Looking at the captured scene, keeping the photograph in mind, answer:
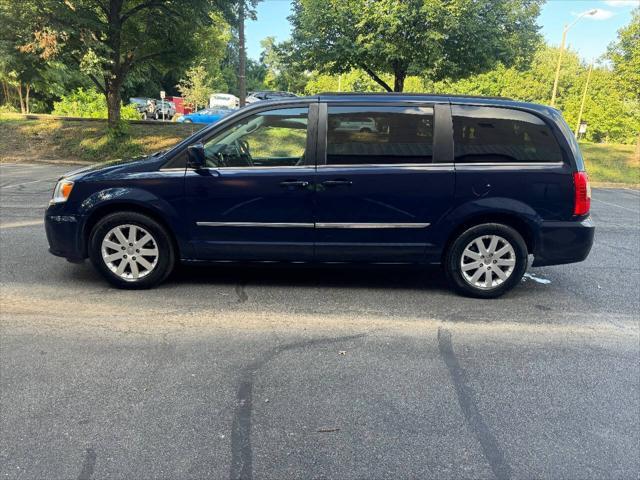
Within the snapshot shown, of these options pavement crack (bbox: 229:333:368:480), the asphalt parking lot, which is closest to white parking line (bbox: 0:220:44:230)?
the asphalt parking lot

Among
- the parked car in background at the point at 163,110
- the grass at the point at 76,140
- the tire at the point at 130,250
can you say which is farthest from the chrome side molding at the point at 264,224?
the parked car in background at the point at 163,110

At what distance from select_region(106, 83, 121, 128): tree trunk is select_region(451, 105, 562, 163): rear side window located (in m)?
14.6

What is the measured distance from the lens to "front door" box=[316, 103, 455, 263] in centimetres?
462

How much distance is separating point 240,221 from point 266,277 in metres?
0.85

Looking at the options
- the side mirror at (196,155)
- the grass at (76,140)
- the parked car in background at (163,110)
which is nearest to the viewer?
the side mirror at (196,155)

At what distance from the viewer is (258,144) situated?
4.73 metres

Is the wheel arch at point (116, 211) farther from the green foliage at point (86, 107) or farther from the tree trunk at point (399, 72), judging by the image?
the green foliage at point (86, 107)

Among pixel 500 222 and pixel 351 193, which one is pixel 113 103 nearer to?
pixel 351 193

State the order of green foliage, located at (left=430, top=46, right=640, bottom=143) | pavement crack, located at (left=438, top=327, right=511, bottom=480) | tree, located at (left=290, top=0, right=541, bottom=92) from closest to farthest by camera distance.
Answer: pavement crack, located at (left=438, top=327, right=511, bottom=480) < tree, located at (left=290, top=0, right=541, bottom=92) < green foliage, located at (left=430, top=46, right=640, bottom=143)

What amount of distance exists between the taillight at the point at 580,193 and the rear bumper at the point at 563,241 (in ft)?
0.41

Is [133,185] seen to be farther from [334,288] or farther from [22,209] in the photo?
[22,209]

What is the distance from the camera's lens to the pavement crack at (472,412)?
8.25ft

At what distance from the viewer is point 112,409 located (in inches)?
114

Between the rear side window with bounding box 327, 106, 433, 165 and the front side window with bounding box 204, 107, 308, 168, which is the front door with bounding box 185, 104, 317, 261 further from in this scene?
the rear side window with bounding box 327, 106, 433, 165
